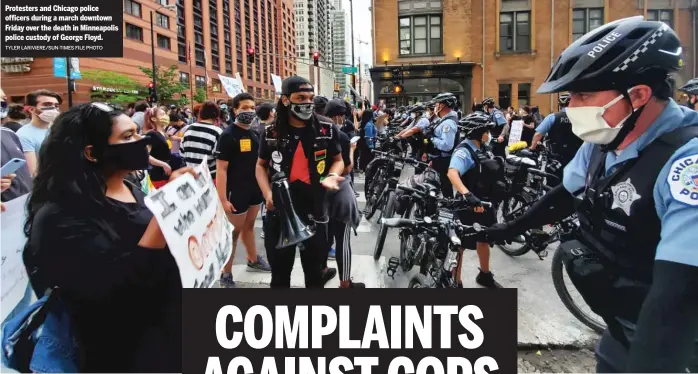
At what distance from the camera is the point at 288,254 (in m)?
3.58

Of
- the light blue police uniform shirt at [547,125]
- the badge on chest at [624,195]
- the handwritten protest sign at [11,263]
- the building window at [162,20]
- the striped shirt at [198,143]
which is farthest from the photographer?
the building window at [162,20]

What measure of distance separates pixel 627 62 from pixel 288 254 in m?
2.66

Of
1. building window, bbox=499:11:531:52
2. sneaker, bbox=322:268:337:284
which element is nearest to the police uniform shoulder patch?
sneaker, bbox=322:268:337:284

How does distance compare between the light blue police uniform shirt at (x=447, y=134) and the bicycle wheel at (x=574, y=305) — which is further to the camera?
the light blue police uniform shirt at (x=447, y=134)

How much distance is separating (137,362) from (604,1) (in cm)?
3431

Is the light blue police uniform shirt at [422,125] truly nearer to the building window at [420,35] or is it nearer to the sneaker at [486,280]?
the sneaker at [486,280]

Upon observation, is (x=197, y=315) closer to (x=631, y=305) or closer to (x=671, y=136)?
(x=631, y=305)

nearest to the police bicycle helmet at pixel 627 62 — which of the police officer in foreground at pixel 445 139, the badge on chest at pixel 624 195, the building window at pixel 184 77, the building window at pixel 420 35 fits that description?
the badge on chest at pixel 624 195

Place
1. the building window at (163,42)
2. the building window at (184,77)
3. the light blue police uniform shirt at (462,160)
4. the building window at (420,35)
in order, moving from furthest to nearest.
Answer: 1. the building window at (184,77)
2. the building window at (163,42)
3. the building window at (420,35)
4. the light blue police uniform shirt at (462,160)

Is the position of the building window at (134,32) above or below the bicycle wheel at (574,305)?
above

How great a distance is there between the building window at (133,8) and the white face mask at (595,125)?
2176 inches

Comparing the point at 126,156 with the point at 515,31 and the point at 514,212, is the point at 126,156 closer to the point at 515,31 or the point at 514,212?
the point at 514,212

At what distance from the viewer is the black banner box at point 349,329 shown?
182 centimetres

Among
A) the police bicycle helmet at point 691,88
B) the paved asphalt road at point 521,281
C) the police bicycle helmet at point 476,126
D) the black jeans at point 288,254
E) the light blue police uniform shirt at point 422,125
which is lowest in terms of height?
the paved asphalt road at point 521,281
